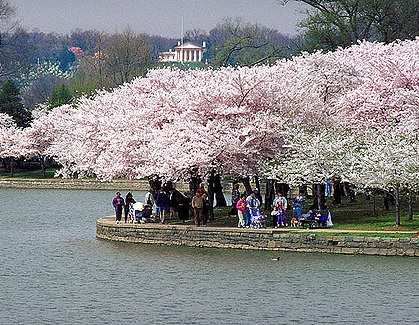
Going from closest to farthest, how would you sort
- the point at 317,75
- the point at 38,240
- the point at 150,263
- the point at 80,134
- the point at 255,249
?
the point at 150,263
the point at 255,249
the point at 38,240
the point at 317,75
the point at 80,134

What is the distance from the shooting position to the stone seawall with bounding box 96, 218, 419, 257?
107 ft

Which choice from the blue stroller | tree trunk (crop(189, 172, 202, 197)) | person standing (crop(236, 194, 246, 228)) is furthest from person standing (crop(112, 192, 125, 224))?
the blue stroller

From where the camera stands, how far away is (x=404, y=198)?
44.5 metres

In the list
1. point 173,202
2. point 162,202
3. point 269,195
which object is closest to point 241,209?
point 162,202

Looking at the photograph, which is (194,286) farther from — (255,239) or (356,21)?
(356,21)

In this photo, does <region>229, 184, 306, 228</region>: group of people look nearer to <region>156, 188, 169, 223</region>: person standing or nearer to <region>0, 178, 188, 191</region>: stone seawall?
<region>156, 188, 169, 223</region>: person standing

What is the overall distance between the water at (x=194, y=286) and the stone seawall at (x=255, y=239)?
553 millimetres

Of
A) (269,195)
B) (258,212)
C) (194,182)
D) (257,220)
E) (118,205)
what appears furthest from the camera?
(269,195)

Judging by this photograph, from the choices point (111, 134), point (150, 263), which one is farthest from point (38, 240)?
point (150, 263)

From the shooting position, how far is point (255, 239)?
34906mm

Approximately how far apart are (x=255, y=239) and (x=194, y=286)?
6.95 metres

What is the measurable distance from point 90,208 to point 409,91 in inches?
936

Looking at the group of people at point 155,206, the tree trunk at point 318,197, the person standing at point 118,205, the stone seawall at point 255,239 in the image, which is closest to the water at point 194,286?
the stone seawall at point 255,239

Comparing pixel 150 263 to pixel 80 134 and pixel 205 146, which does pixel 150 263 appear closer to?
pixel 205 146
